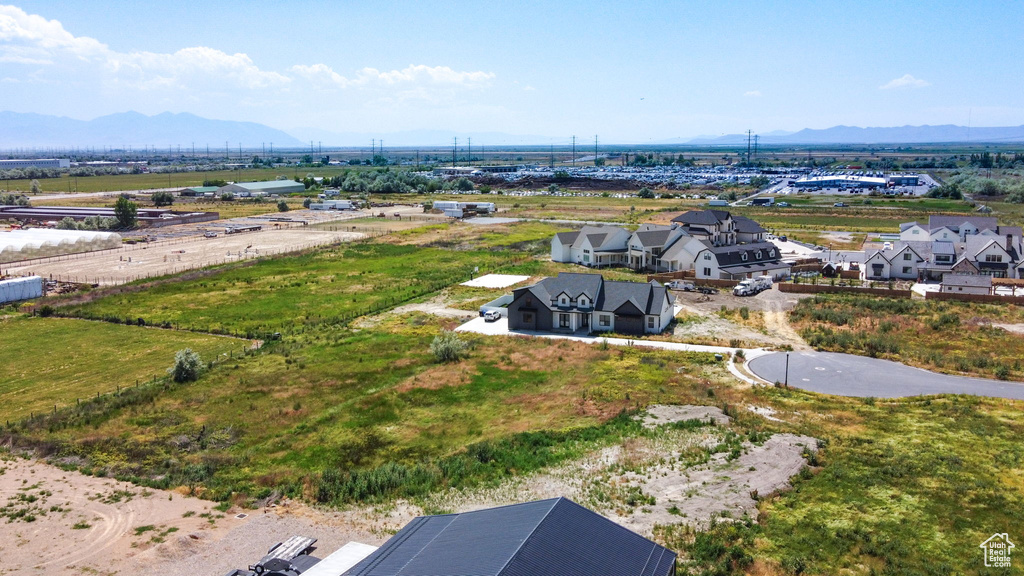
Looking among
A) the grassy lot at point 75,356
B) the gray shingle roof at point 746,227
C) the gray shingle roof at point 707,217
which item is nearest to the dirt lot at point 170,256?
the grassy lot at point 75,356

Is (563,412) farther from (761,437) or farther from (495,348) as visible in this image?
(495,348)

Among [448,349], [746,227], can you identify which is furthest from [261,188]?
[448,349]

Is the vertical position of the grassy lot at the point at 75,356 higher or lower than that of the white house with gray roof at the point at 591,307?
lower

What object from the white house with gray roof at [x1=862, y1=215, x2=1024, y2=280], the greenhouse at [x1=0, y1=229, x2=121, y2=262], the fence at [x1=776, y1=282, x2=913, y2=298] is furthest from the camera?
the greenhouse at [x1=0, y1=229, x2=121, y2=262]

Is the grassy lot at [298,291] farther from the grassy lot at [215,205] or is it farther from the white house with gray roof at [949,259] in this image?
the grassy lot at [215,205]

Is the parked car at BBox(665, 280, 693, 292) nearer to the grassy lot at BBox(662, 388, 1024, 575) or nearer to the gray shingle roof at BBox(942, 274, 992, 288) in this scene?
the gray shingle roof at BBox(942, 274, 992, 288)

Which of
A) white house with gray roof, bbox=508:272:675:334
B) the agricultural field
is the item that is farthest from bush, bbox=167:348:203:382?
the agricultural field
